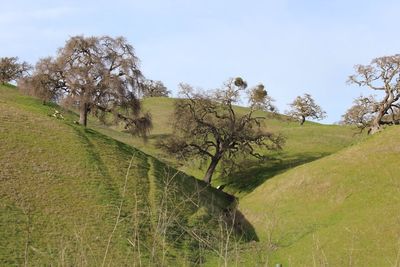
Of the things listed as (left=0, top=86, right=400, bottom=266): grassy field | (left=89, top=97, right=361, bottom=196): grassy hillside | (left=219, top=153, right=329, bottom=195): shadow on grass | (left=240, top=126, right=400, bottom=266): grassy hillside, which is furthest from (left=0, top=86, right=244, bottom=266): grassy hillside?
(left=89, top=97, right=361, bottom=196): grassy hillside

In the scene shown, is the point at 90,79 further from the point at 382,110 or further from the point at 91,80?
the point at 382,110

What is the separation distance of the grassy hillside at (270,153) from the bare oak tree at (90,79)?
245 inches

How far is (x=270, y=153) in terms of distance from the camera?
61.8 m

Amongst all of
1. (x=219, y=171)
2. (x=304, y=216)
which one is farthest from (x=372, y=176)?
(x=219, y=171)

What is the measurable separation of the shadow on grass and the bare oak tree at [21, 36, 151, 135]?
39.1ft

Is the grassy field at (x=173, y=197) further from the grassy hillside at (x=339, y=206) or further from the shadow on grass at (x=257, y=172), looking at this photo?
the shadow on grass at (x=257, y=172)

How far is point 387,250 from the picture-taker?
84.3 feet

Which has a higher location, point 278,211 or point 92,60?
point 92,60

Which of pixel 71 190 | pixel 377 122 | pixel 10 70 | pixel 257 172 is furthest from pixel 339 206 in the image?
pixel 10 70

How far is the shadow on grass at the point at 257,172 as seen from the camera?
159 ft

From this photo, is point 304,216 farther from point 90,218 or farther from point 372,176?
point 90,218

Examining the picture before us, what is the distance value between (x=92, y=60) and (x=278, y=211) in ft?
75.7

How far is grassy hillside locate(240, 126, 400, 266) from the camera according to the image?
87.7 ft

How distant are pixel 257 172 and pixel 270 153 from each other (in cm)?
962
